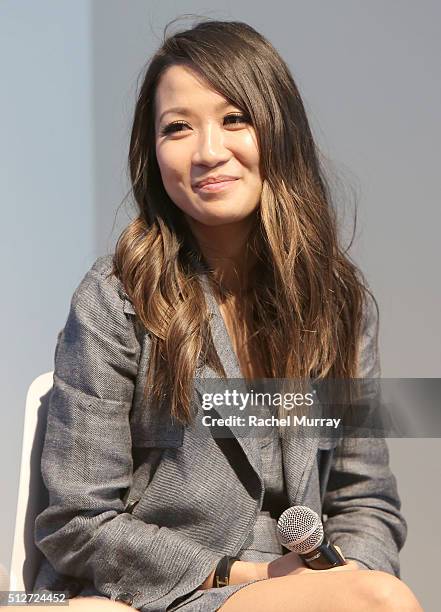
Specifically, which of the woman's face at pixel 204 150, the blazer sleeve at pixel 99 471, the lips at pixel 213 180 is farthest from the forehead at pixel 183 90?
the blazer sleeve at pixel 99 471

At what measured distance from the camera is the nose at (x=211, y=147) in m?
2.00

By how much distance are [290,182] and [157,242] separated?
29cm

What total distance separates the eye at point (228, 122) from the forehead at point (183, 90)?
0.03 m

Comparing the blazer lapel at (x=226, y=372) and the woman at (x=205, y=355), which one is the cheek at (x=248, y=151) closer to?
the woman at (x=205, y=355)

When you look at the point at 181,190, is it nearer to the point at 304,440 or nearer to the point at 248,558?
the point at 304,440

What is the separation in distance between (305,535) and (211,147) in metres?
0.73

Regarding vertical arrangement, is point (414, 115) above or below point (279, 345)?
above

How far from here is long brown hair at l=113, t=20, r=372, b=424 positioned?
2016 mm

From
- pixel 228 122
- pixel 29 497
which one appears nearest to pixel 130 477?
pixel 29 497

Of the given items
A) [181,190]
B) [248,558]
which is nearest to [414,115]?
[181,190]

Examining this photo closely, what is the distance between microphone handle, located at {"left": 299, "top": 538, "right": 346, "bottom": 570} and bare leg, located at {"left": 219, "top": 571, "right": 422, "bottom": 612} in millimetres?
71

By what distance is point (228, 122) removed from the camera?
6.70ft

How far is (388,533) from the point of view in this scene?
2189 millimetres

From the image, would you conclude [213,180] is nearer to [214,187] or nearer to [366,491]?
[214,187]
